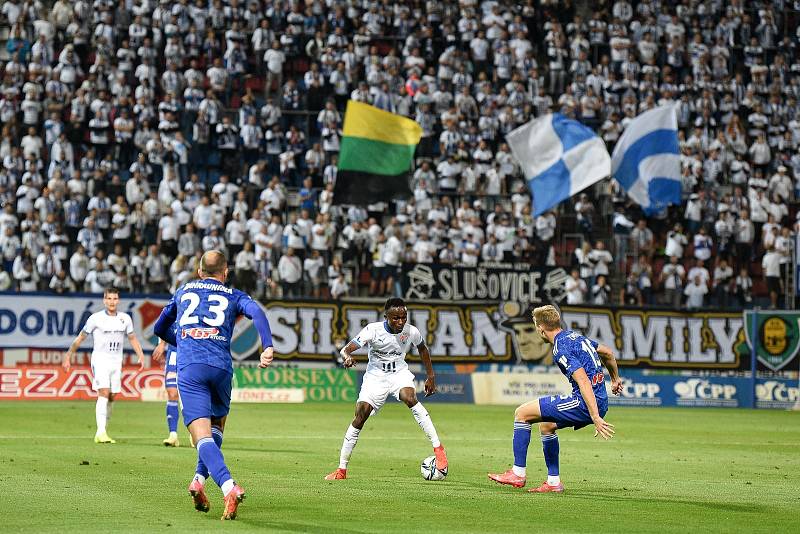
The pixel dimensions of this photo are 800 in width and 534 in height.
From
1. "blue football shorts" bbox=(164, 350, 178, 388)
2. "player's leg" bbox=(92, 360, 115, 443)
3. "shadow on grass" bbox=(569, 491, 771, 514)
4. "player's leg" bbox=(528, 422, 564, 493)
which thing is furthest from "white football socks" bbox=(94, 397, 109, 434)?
"shadow on grass" bbox=(569, 491, 771, 514)

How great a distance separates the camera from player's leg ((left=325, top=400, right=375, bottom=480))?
15227 millimetres

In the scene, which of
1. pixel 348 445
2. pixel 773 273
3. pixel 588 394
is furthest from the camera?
pixel 773 273

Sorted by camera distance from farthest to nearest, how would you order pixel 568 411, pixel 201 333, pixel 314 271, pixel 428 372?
pixel 314 271
pixel 428 372
pixel 568 411
pixel 201 333

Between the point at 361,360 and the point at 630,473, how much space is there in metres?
18.2

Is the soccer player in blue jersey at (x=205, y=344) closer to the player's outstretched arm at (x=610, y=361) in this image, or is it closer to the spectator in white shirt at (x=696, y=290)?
the player's outstretched arm at (x=610, y=361)

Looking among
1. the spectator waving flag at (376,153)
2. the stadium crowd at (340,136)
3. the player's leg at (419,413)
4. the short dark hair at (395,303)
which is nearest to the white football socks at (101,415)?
the player's leg at (419,413)

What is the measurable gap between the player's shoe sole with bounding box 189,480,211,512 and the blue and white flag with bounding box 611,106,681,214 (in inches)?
1011

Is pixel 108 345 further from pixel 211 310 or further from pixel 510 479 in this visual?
pixel 211 310

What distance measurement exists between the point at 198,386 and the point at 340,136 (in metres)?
28.9

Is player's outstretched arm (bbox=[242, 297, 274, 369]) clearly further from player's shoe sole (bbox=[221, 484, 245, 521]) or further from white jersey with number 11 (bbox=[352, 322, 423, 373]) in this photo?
white jersey with number 11 (bbox=[352, 322, 423, 373])

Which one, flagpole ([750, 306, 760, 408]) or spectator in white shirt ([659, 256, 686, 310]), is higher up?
spectator in white shirt ([659, 256, 686, 310])

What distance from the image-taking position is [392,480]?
50.1ft

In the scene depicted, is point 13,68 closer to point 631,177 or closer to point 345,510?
point 631,177

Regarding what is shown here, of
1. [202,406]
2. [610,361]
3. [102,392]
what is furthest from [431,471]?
[102,392]
